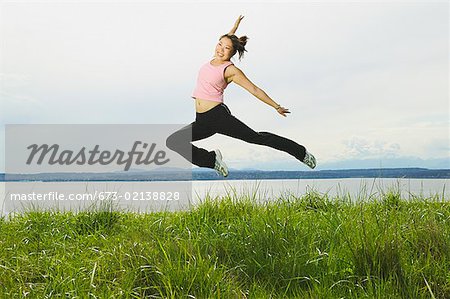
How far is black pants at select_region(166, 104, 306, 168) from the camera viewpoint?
4191 millimetres

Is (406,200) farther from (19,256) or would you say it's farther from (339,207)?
(19,256)

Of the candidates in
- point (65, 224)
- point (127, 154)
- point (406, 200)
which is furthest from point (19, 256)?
point (406, 200)

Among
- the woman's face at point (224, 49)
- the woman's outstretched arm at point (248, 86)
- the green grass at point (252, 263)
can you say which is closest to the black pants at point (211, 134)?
the woman's outstretched arm at point (248, 86)

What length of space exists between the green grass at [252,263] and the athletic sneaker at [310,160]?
153 cm

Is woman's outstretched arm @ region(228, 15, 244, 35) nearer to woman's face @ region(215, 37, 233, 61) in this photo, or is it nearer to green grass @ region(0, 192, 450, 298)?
woman's face @ region(215, 37, 233, 61)

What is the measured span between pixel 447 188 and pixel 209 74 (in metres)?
2.16

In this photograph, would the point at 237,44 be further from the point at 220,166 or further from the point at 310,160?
the point at 310,160

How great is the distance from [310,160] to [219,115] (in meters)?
0.93

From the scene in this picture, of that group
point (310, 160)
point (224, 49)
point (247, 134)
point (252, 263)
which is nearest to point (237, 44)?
point (224, 49)

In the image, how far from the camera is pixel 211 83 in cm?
415

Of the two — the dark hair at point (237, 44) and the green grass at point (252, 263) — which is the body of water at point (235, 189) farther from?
the dark hair at point (237, 44)

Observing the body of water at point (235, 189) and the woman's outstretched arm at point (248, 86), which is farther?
the woman's outstretched arm at point (248, 86)

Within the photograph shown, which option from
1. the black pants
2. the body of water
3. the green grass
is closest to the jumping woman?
the black pants

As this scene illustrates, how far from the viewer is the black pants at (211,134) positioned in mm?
4191
